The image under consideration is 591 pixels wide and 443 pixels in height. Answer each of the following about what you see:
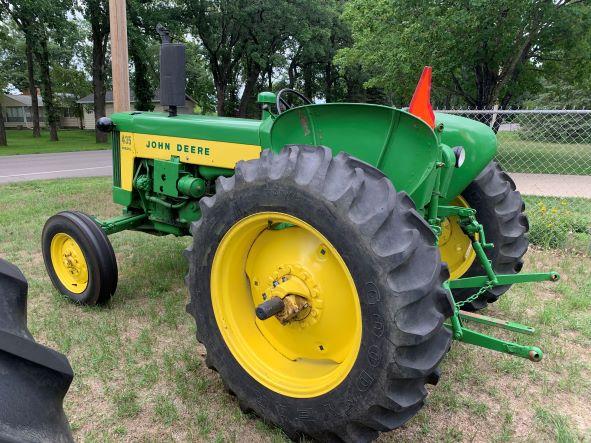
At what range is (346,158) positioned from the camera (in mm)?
1905

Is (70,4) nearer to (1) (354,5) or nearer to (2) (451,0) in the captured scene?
(1) (354,5)

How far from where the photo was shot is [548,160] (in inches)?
413

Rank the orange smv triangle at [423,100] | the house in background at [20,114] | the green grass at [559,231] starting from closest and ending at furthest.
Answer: the orange smv triangle at [423,100]
the green grass at [559,231]
the house in background at [20,114]

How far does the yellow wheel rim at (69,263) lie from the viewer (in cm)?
346

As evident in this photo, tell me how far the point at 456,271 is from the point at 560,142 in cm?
853

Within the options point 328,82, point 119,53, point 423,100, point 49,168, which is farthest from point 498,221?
point 328,82

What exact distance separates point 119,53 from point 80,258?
3.52 meters

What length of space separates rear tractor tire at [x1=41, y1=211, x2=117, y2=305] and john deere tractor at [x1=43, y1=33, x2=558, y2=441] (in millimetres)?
19

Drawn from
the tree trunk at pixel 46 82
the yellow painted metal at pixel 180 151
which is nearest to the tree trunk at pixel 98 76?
the tree trunk at pixel 46 82

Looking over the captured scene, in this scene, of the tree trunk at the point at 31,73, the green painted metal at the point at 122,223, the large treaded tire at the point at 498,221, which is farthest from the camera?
the tree trunk at the point at 31,73

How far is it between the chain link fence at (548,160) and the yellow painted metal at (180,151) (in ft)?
13.1

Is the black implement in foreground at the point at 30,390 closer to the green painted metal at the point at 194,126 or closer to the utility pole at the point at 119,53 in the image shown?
the green painted metal at the point at 194,126

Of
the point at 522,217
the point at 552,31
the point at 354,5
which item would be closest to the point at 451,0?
the point at 552,31

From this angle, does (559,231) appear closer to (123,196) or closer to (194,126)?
(194,126)
